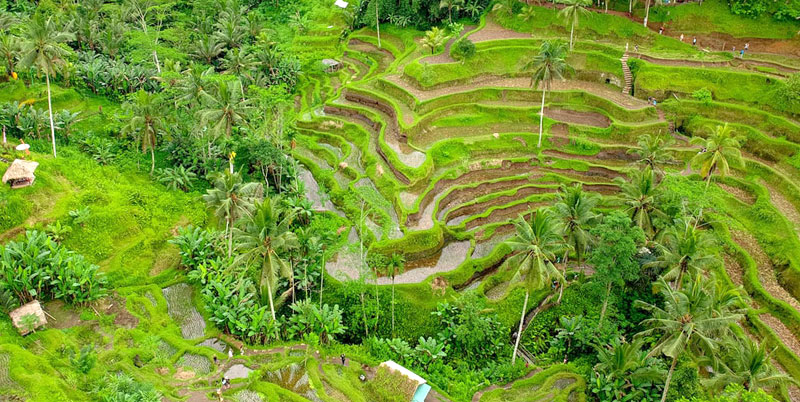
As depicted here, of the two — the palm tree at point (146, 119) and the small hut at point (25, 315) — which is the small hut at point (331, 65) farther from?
the small hut at point (25, 315)

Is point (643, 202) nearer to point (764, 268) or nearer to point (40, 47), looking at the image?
point (764, 268)

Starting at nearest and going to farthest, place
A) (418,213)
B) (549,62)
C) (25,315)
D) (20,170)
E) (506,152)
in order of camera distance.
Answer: (25,315) < (20,170) < (418,213) < (549,62) < (506,152)

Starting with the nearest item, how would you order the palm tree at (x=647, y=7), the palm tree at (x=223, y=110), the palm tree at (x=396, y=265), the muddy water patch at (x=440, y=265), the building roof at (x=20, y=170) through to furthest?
1. the palm tree at (x=396, y=265)
2. the building roof at (x=20, y=170)
3. the muddy water patch at (x=440, y=265)
4. the palm tree at (x=223, y=110)
5. the palm tree at (x=647, y=7)

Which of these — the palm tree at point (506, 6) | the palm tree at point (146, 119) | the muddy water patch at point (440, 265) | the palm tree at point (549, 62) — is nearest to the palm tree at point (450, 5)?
the palm tree at point (506, 6)

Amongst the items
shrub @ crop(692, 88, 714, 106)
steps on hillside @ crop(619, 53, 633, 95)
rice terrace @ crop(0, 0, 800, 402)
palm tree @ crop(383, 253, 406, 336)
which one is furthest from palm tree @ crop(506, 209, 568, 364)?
steps on hillside @ crop(619, 53, 633, 95)

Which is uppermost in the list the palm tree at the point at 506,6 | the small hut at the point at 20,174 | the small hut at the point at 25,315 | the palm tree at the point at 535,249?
the palm tree at the point at 506,6

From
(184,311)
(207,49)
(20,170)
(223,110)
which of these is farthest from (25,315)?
(207,49)

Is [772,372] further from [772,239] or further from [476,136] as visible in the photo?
[476,136]

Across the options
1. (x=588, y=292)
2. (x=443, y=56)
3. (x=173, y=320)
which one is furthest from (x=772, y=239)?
(x=173, y=320)
